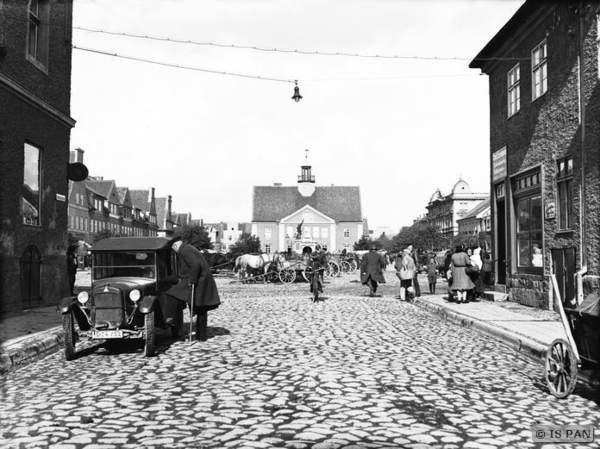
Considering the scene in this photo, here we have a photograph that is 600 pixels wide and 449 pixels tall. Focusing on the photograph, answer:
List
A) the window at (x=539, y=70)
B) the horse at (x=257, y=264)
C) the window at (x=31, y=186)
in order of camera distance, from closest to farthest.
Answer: the window at (x=31, y=186) < the window at (x=539, y=70) < the horse at (x=257, y=264)

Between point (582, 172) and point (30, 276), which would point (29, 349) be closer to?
point (30, 276)

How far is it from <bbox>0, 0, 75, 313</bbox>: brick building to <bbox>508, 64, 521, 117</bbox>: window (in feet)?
40.7

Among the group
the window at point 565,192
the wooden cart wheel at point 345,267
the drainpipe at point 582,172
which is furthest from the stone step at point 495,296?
the wooden cart wheel at point 345,267

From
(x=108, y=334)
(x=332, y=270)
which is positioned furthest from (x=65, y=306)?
(x=332, y=270)

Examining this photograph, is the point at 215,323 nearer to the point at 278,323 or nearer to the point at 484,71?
the point at 278,323

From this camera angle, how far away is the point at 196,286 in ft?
31.1

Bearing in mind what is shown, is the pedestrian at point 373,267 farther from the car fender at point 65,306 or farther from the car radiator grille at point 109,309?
the car fender at point 65,306

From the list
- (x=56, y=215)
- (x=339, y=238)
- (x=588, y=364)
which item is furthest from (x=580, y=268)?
(x=339, y=238)

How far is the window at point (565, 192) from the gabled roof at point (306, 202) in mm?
98422

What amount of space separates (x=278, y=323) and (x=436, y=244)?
72828 millimetres

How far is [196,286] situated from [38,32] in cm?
899

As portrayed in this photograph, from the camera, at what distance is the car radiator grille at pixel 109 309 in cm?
856

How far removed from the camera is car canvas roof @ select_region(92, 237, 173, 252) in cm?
945

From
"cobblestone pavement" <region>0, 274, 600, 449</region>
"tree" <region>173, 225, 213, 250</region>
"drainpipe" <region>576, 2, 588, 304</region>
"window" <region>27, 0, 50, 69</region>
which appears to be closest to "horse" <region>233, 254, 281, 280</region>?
"window" <region>27, 0, 50, 69</region>
